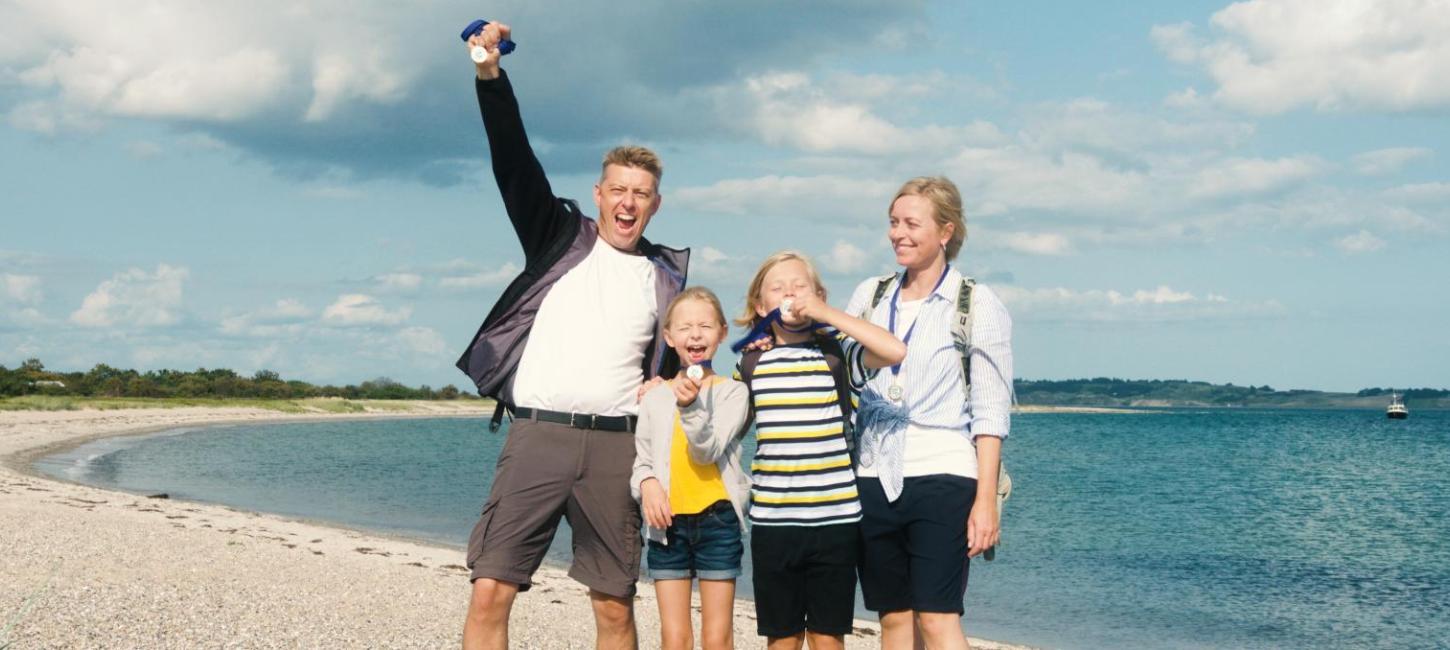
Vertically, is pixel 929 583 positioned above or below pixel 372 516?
above

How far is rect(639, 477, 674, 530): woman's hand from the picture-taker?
402 cm

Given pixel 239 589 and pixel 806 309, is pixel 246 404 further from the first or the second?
pixel 806 309

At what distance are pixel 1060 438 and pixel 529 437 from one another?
6768 centimetres

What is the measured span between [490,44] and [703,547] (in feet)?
6.68

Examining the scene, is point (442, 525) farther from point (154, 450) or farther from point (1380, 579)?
point (154, 450)

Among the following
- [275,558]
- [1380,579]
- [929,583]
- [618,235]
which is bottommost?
[1380,579]

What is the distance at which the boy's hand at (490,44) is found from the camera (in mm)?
4062

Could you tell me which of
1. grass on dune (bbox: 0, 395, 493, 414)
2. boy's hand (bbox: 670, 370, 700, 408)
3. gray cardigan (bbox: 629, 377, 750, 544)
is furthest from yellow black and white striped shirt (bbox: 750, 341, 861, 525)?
grass on dune (bbox: 0, 395, 493, 414)

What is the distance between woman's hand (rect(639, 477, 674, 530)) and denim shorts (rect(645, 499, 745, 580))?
91mm

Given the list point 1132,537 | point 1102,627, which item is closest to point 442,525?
point 1102,627

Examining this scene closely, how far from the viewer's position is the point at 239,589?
8258mm

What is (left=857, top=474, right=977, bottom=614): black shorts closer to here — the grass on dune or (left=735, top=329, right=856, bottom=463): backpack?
(left=735, top=329, right=856, bottom=463): backpack

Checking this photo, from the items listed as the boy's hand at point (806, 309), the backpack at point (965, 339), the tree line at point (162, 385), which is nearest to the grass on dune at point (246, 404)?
the tree line at point (162, 385)

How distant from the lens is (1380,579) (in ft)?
56.8
